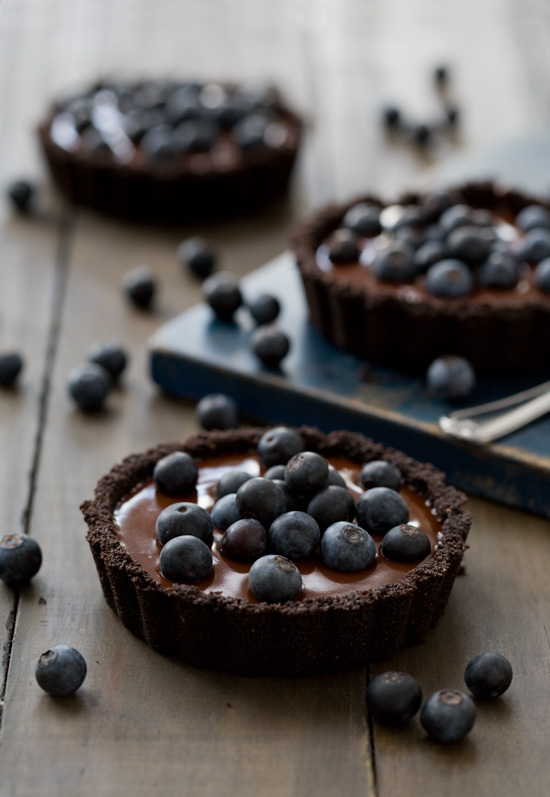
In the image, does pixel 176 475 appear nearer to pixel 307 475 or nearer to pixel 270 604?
pixel 307 475

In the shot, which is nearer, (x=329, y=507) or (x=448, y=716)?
(x=448, y=716)

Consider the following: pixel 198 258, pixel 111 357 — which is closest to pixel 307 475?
pixel 111 357

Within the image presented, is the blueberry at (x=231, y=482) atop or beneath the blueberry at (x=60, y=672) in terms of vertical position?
atop

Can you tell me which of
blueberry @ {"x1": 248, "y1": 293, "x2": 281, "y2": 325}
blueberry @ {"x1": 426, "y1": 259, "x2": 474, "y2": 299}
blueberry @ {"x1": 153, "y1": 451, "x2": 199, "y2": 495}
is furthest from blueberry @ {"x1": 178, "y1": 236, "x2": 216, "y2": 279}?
blueberry @ {"x1": 153, "y1": 451, "x2": 199, "y2": 495}

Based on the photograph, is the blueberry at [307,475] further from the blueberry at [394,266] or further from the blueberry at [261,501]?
the blueberry at [394,266]

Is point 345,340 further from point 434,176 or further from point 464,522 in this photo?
point 434,176

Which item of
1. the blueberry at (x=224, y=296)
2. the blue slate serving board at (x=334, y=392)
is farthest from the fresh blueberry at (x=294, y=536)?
the blueberry at (x=224, y=296)

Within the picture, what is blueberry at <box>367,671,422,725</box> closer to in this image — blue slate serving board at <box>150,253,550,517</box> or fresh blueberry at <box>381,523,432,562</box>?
fresh blueberry at <box>381,523,432,562</box>
